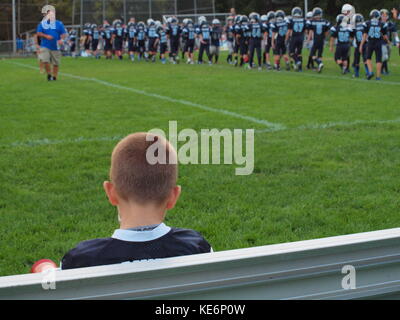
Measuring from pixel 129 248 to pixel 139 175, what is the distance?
0.22m

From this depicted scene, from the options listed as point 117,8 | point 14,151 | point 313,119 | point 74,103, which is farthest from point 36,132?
point 117,8

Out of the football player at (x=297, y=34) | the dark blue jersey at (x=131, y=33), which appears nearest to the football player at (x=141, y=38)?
the dark blue jersey at (x=131, y=33)

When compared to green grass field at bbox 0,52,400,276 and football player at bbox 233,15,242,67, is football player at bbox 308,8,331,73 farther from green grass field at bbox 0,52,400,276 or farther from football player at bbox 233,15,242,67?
green grass field at bbox 0,52,400,276

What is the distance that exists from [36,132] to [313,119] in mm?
3837

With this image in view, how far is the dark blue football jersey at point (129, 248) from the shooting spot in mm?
1871

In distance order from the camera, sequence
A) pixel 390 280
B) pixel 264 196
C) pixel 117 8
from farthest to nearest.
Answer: pixel 117 8
pixel 264 196
pixel 390 280

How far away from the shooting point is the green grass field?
4332 millimetres

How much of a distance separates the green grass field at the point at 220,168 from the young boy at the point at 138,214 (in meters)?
1.92

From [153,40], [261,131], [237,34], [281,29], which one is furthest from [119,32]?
[261,131]

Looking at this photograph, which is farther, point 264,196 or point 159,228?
point 264,196

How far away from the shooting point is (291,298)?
5.68 ft

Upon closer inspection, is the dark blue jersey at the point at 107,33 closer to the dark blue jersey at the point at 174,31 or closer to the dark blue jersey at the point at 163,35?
the dark blue jersey at the point at 163,35

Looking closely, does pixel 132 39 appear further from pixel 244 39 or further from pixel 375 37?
pixel 375 37
